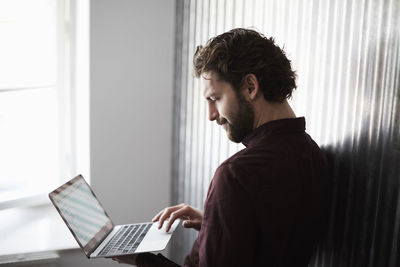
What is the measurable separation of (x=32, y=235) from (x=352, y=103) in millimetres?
1586

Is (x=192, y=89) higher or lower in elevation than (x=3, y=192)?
higher

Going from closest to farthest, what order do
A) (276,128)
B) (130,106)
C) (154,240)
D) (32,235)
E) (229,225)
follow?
(229,225)
(276,128)
(154,240)
(32,235)
(130,106)

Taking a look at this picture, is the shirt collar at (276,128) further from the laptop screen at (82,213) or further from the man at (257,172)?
the laptop screen at (82,213)

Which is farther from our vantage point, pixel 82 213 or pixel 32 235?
pixel 32 235

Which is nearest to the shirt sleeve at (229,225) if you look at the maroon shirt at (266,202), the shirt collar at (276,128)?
the maroon shirt at (266,202)

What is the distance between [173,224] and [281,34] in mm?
777

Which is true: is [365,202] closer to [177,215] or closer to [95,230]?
[177,215]

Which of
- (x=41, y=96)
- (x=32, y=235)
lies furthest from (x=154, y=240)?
(x=41, y=96)

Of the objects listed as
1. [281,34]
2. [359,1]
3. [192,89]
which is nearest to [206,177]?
[192,89]

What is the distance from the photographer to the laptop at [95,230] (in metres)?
1.65

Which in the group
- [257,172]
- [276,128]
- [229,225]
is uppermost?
[276,128]

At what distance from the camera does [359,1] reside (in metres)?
1.51

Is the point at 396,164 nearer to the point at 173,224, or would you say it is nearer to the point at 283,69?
the point at 283,69

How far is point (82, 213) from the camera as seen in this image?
1809 mm
